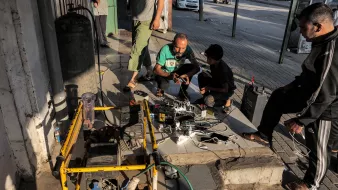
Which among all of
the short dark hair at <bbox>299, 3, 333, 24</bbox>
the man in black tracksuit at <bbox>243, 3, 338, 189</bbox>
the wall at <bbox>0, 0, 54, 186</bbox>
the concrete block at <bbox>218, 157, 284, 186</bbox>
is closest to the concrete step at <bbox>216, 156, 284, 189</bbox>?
the concrete block at <bbox>218, 157, 284, 186</bbox>

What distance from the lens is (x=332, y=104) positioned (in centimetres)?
301

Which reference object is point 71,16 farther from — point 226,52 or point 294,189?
point 226,52

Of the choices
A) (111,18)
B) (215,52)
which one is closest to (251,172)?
(215,52)

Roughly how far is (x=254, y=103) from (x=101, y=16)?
5.39 m

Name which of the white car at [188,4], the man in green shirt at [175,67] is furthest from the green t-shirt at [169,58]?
the white car at [188,4]

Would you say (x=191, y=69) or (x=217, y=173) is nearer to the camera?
(x=217, y=173)

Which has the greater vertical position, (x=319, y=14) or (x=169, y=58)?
(x=319, y=14)

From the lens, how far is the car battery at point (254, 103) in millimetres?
4500

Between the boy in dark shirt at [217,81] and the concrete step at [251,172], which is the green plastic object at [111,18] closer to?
the boy in dark shirt at [217,81]

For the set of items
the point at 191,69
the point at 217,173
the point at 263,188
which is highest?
the point at 191,69

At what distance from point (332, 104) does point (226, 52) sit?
22.2 ft

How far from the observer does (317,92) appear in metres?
2.91

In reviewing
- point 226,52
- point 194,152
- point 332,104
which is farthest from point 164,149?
point 226,52

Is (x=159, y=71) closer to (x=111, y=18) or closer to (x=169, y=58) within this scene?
(x=169, y=58)
